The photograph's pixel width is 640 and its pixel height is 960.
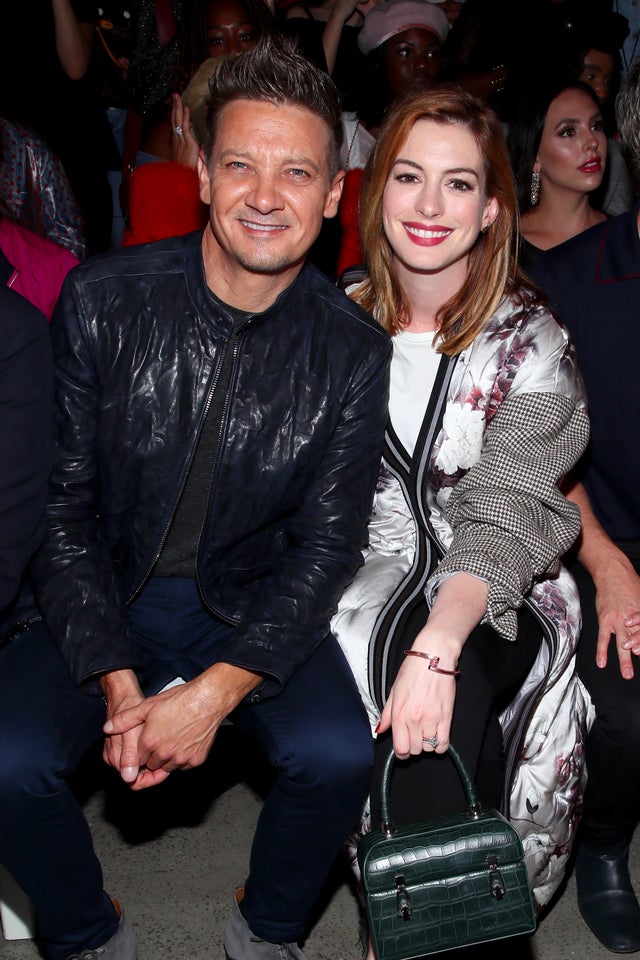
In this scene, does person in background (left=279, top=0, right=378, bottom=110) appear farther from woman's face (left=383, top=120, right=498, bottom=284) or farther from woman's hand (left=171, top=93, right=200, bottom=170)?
woman's face (left=383, top=120, right=498, bottom=284)

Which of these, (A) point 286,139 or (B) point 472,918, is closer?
(B) point 472,918

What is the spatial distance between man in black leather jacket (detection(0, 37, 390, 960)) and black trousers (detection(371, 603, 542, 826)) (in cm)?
10

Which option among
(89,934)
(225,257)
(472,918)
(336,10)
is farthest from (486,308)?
(336,10)

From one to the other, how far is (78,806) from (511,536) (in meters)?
1.05

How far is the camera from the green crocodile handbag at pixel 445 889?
1750mm

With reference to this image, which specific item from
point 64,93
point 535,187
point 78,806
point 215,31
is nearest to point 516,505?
point 78,806

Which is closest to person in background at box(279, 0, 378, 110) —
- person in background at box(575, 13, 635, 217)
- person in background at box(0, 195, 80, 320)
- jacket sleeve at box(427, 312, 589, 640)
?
person in background at box(575, 13, 635, 217)

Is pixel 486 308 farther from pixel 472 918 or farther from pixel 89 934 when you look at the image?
pixel 89 934

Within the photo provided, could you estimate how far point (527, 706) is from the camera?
2.20m

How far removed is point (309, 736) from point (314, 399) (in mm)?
731

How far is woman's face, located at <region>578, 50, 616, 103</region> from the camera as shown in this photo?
4.49 metres

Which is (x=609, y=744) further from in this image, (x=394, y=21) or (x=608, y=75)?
(x=608, y=75)

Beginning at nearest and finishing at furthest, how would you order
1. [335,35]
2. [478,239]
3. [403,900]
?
[403,900]
[478,239]
[335,35]

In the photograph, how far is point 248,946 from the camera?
2203 mm
